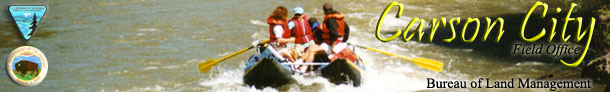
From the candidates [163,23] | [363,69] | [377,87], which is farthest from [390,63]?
[163,23]

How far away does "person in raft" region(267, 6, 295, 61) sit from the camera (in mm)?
9086

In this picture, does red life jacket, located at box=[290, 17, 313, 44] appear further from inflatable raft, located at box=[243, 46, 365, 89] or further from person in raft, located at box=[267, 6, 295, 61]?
inflatable raft, located at box=[243, 46, 365, 89]

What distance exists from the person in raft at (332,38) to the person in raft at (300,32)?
16 centimetres

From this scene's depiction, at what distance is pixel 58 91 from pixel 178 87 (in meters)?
1.85

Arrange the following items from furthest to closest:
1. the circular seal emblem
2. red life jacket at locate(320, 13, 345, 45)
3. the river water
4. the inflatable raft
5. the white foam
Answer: the white foam < the river water < red life jacket at locate(320, 13, 345, 45) < the inflatable raft < the circular seal emblem

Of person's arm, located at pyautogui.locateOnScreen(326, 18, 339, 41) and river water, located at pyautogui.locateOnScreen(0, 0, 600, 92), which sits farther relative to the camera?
river water, located at pyautogui.locateOnScreen(0, 0, 600, 92)

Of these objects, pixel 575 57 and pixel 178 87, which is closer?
pixel 178 87

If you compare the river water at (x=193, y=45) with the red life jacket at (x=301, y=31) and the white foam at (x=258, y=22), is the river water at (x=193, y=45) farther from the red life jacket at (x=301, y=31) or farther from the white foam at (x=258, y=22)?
the red life jacket at (x=301, y=31)

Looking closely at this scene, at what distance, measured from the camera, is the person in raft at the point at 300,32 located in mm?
9250

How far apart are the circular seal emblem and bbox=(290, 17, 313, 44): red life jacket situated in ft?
10.3

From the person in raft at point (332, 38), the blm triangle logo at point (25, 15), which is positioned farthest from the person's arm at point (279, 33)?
the blm triangle logo at point (25, 15)

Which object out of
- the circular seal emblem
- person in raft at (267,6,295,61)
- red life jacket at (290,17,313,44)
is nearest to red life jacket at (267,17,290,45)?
person in raft at (267,6,295,61)

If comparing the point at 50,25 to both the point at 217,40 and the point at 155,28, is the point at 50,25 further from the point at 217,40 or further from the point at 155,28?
the point at 217,40

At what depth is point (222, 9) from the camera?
1866cm
